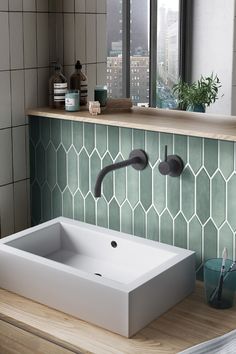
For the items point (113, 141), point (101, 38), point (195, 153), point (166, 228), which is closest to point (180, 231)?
point (166, 228)

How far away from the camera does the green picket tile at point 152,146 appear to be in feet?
7.30

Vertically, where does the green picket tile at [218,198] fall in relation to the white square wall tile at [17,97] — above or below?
below

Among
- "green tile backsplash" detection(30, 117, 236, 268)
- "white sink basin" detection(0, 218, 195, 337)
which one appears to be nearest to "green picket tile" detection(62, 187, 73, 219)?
"green tile backsplash" detection(30, 117, 236, 268)

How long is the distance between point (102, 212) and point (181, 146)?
0.45 m

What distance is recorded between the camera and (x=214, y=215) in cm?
213

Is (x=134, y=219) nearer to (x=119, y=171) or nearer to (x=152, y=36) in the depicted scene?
(x=119, y=171)

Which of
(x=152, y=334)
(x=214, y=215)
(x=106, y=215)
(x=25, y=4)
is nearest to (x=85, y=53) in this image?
(x=25, y=4)

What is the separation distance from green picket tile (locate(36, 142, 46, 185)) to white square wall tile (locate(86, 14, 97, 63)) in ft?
1.26

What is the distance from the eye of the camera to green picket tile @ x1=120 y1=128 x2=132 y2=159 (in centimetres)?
230

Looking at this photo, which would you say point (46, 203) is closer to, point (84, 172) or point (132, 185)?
point (84, 172)

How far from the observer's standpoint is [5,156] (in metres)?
2.49

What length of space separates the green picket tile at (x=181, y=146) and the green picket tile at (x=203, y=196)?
8 cm

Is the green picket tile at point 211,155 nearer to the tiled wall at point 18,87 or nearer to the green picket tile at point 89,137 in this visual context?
the green picket tile at point 89,137

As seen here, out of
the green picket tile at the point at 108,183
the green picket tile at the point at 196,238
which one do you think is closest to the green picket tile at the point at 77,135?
the green picket tile at the point at 108,183
